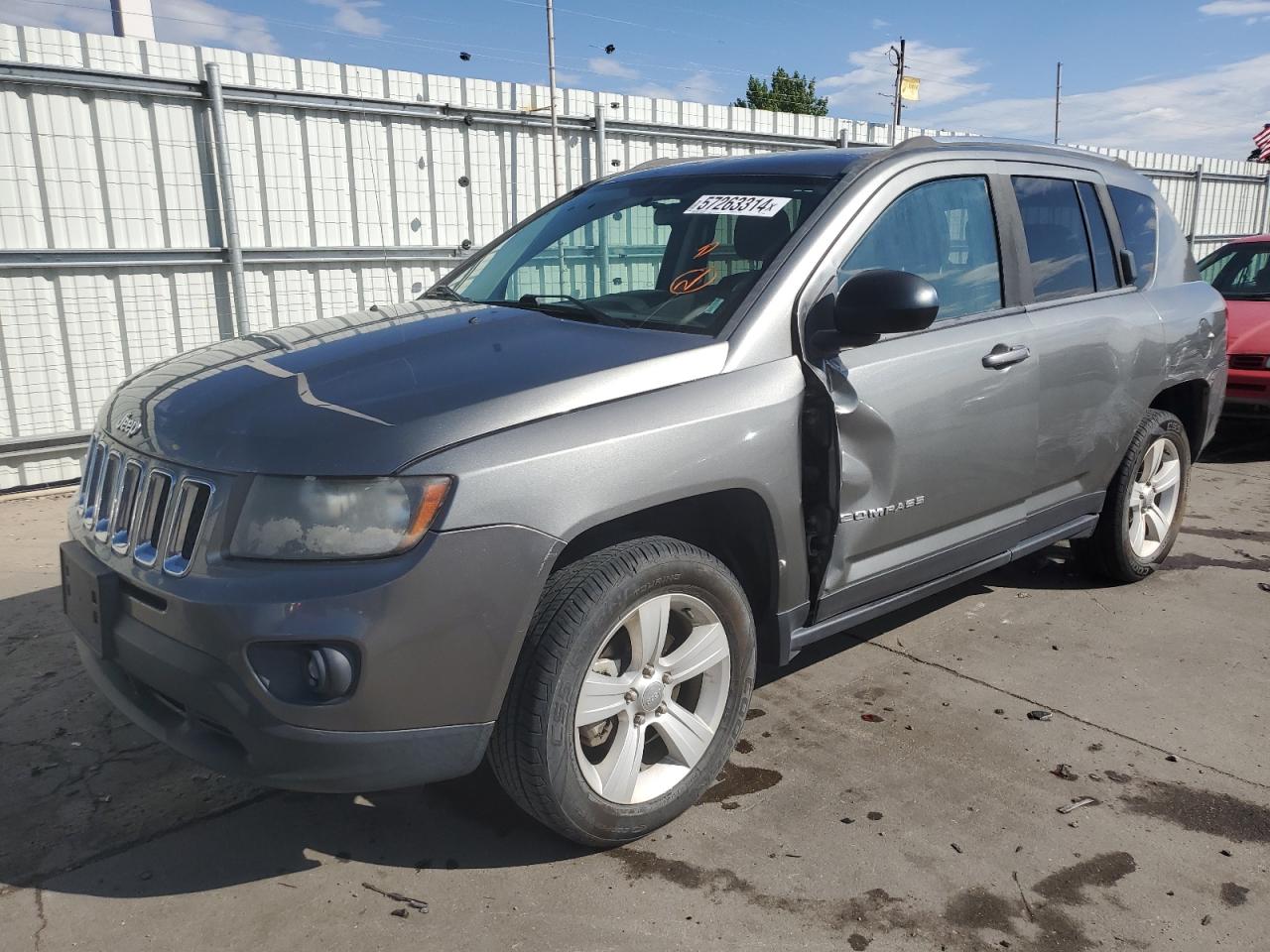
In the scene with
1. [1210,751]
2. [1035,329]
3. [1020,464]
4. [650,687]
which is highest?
[1035,329]

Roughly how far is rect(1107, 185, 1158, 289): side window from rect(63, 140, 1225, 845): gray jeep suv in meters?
0.43

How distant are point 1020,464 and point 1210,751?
3.69 feet

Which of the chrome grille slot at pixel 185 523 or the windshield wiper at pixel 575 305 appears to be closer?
the chrome grille slot at pixel 185 523

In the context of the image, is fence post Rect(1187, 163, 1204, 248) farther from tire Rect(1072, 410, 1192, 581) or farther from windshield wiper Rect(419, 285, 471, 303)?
windshield wiper Rect(419, 285, 471, 303)

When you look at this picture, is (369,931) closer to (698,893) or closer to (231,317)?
(698,893)

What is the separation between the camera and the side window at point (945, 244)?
3240 millimetres

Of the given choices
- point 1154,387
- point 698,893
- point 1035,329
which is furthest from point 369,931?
point 1154,387

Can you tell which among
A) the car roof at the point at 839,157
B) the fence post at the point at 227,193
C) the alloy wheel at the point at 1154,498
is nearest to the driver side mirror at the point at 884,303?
the car roof at the point at 839,157

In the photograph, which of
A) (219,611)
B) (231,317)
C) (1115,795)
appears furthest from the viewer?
(231,317)

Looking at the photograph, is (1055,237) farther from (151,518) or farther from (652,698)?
(151,518)

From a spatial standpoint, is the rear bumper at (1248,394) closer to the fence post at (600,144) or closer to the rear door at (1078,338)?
the rear door at (1078,338)

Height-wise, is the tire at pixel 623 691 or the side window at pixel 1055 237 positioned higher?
the side window at pixel 1055 237

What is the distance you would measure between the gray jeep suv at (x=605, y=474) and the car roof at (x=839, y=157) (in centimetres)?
2

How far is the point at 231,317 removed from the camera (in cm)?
714
